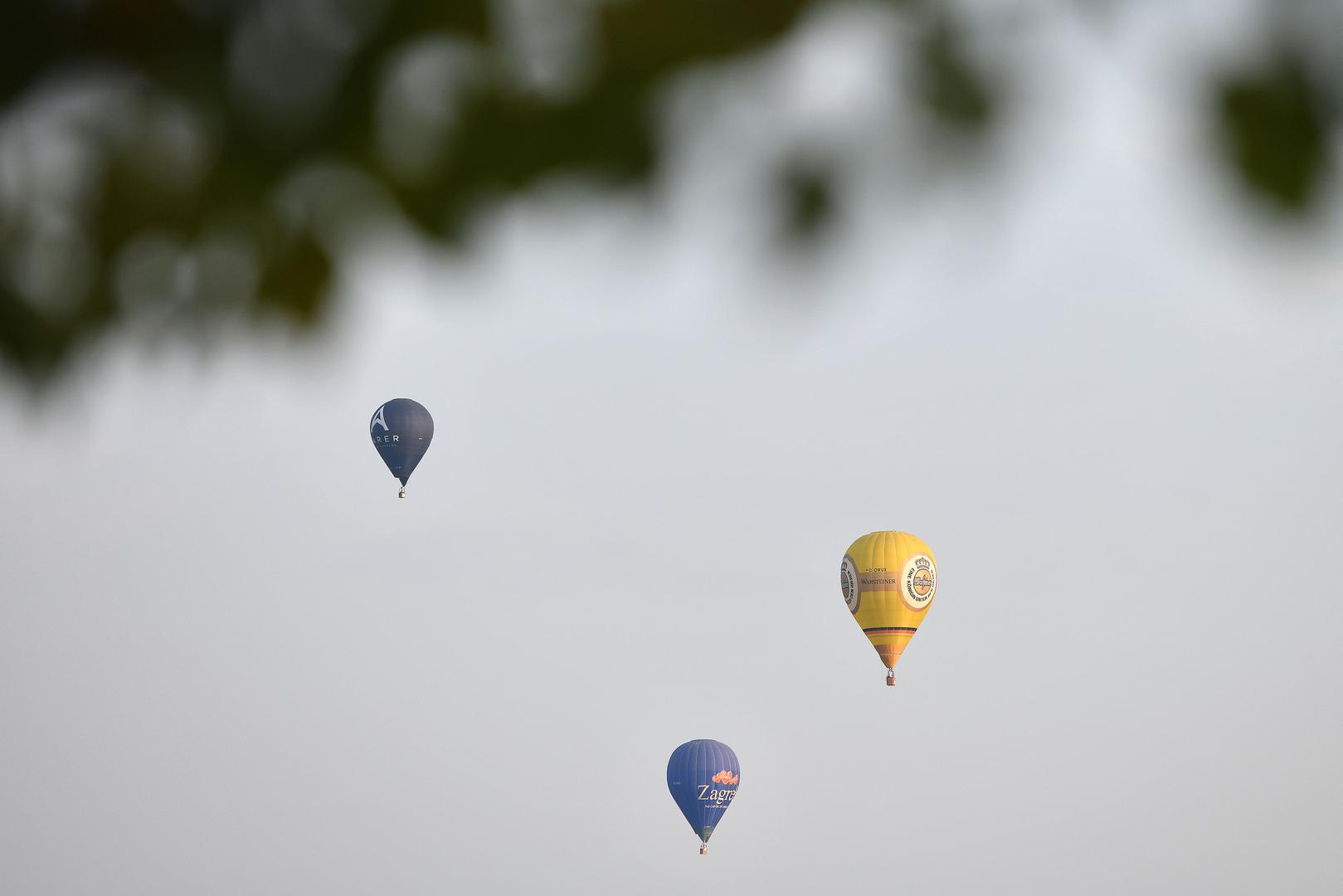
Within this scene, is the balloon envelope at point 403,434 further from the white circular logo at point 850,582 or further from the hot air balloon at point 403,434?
the white circular logo at point 850,582

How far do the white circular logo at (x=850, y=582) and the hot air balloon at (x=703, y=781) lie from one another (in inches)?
269

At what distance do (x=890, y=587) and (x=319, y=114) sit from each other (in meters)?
35.2

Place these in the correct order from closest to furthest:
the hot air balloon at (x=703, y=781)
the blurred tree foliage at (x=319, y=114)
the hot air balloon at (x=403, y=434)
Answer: the blurred tree foliage at (x=319, y=114), the hot air balloon at (x=403, y=434), the hot air balloon at (x=703, y=781)

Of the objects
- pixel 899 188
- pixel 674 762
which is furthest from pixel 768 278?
pixel 674 762

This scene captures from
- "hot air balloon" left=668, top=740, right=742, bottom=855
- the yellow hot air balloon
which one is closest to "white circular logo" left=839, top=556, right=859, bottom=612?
the yellow hot air balloon

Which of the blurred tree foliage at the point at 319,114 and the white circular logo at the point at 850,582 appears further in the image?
the white circular logo at the point at 850,582

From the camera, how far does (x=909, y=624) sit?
36500mm

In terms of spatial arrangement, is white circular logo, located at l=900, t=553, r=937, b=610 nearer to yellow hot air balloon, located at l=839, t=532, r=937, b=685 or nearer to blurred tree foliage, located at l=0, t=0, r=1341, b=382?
yellow hot air balloon, located at l=839, t=532, r=937, b=685

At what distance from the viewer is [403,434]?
127 ft

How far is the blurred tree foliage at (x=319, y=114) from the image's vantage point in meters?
1.46

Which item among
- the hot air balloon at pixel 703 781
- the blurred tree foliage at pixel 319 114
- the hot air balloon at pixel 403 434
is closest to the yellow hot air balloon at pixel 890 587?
the hot air balloon at pixel 703 781

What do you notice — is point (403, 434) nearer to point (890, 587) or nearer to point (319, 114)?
point (890, 587)

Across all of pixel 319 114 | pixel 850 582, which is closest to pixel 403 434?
pixel 850 582

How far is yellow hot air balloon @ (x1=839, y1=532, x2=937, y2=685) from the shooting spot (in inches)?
1432
